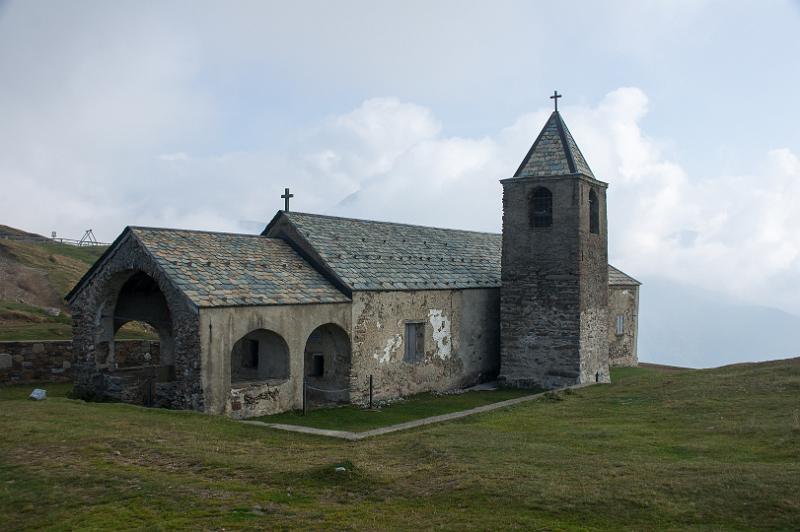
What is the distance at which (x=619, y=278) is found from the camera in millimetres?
36906

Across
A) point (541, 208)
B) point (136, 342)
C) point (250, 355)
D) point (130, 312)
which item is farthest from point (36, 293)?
point (541, 208)

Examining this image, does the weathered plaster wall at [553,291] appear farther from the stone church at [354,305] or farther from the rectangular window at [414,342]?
the rectangular window at [414,342]

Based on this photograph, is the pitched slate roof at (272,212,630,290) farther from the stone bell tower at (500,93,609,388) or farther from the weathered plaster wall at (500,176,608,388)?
the stone bell tower at (500,93,609,388)

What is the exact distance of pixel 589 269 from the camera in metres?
27.7

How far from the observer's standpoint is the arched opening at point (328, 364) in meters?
23.0

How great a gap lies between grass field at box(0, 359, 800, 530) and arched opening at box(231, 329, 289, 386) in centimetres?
405

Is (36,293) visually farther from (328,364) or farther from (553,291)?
(553,291)

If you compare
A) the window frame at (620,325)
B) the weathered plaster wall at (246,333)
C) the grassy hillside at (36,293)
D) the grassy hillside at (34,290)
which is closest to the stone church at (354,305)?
the weathered plaster wall at (246,333)

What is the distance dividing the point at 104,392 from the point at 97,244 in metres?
45.6

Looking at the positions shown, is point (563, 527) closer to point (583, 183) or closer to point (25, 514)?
point (25, 514)

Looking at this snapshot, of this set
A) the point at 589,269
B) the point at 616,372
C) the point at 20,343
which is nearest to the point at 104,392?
the point at 20,343

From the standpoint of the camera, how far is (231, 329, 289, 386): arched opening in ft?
70.8

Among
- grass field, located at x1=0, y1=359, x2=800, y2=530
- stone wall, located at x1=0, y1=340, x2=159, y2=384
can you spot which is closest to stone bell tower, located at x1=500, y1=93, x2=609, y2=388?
grass field, located at x1=0, y1=359, x2=800, y2=530

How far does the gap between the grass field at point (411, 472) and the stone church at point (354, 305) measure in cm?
317
